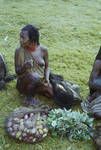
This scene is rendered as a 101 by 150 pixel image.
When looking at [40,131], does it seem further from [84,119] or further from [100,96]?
[100,96]

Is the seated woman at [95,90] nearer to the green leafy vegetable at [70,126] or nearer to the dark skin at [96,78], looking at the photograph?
the dark skin at [96,78]

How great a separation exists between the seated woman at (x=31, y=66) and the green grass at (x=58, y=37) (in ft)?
0.98

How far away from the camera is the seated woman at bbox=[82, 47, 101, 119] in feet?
15.7

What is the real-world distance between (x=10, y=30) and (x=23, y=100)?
2631 millimetres

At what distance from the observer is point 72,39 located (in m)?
7.24

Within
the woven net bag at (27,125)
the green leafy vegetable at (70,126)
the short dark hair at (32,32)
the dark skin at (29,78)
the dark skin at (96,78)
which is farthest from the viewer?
the dark skin at (96,78)

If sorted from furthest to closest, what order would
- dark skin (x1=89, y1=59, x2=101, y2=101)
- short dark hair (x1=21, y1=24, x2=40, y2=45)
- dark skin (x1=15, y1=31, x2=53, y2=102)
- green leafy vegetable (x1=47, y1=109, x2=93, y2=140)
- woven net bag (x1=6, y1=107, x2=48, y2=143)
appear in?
dark skin (x1=89, y1=59, x2=101, y2=101)
dark skin (x1=15, y1=31, x2=53, y2=102)
short dark hair (x1=21, y1=24, x2=40, y2=45)
green leafy vegetable (x1=47, y1=109, x2=93, y2=140)
woven net bag (x1=6, y1=107, x2=48, y2=143)

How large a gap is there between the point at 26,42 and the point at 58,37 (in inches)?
102

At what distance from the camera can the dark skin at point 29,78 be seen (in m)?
4.73

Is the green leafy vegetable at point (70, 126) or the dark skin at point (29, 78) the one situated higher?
the dark skin at point (29, 78)

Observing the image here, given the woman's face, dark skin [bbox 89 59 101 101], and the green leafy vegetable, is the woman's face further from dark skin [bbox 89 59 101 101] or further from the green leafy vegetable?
the green leafy vegetable

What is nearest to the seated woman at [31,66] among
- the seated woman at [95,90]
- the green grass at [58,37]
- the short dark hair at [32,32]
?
the short dark hair at [32,32]

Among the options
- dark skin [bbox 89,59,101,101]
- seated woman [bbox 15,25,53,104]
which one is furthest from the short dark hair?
dark skin [bbox 89,59,101,101]

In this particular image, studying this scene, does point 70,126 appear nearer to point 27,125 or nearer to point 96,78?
point 27,125
